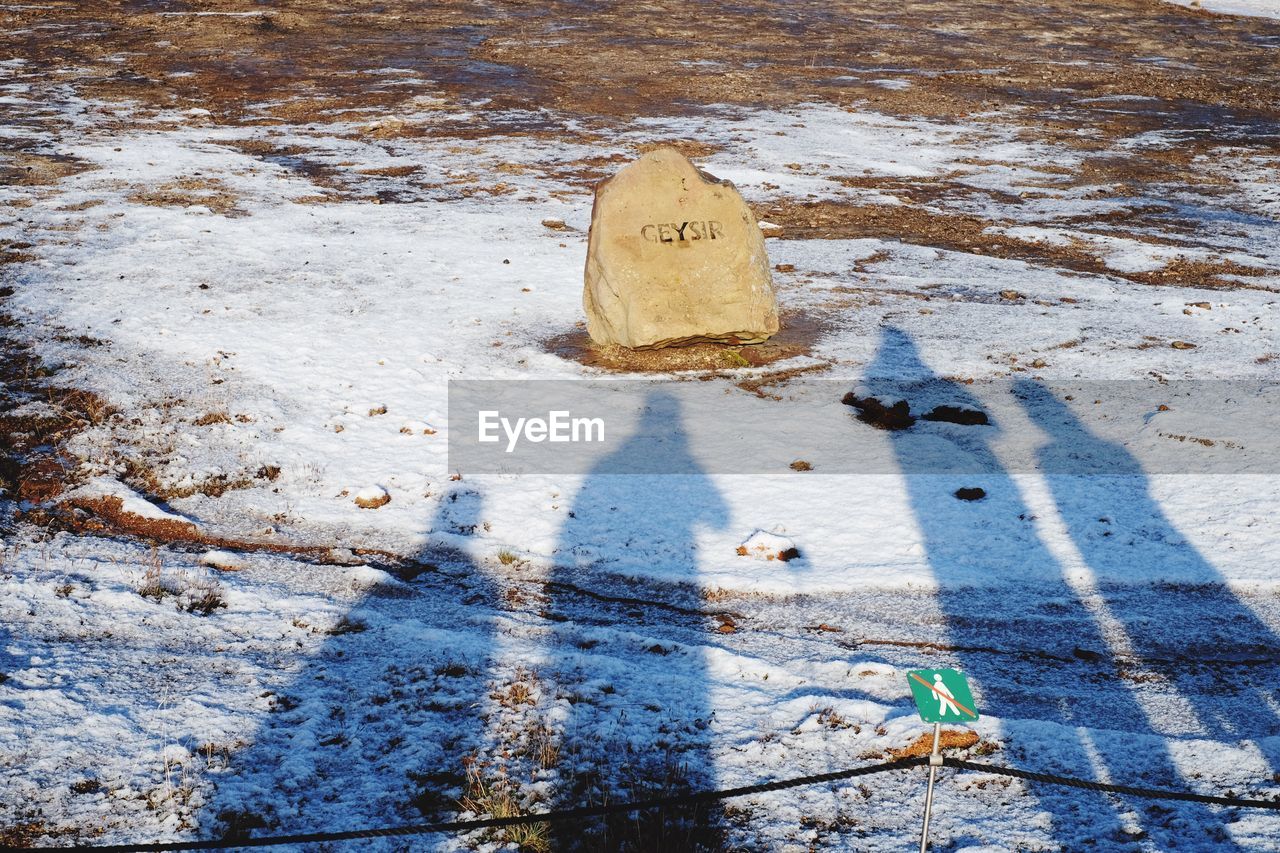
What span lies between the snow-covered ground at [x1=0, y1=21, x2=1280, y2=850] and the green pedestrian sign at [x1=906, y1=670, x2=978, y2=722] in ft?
3.46

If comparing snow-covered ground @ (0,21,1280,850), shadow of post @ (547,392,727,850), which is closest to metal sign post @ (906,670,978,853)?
snow-covered ground @ (0,21,1280,850)

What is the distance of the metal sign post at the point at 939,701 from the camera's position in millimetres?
3572

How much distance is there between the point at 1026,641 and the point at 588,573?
99.5 inches

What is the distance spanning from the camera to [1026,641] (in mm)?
6012

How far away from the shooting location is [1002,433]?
832 centimetres

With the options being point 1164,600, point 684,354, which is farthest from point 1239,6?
point 1164,600

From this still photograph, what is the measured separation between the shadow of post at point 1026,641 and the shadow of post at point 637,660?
140 centimetres

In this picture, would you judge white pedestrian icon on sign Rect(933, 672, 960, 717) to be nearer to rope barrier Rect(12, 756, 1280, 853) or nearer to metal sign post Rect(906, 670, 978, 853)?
metal sign post Rect(906, 670, 978, 853)

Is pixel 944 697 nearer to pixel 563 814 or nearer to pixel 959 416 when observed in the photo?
pixel 563 814

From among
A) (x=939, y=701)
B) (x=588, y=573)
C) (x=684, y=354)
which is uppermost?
(x=939, y=701)

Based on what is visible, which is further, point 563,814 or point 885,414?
point 885,414

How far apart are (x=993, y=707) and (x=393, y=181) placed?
12572mm

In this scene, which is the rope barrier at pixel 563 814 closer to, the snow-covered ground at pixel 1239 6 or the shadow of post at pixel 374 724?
the shadow of post at pixel 374 724

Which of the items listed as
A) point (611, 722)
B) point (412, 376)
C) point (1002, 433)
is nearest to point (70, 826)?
point (611, 722)
